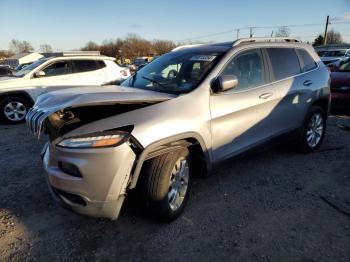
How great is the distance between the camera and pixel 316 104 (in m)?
5.31

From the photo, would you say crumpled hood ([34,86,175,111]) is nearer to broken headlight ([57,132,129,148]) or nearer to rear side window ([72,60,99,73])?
broken headlight ([57,132,129,148])

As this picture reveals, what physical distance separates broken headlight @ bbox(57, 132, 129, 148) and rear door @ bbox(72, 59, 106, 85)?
7.17 meters

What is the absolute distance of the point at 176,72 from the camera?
160 inches

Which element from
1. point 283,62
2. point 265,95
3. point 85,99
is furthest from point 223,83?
point 283,62

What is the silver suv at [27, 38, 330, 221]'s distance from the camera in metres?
2.75

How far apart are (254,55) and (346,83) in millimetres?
5480

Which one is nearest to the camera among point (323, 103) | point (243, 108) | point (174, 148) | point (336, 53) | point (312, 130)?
point (174, 148)

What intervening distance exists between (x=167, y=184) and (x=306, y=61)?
10.9ft

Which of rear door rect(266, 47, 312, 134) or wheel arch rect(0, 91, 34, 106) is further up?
rear door rect(266, 47, 312, 134)

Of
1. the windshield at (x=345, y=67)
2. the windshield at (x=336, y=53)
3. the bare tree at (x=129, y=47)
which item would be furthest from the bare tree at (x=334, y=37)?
the windshield at (x=345, y=67)

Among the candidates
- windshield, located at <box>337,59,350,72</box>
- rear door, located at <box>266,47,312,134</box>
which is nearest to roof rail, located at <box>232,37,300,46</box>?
rear door, located at <box>266,47,312,134</box>

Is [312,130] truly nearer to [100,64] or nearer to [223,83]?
[223,83]

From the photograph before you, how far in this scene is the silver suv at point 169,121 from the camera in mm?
2750

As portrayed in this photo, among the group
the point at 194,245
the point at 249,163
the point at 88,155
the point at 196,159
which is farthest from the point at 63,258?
the point at 249,163
